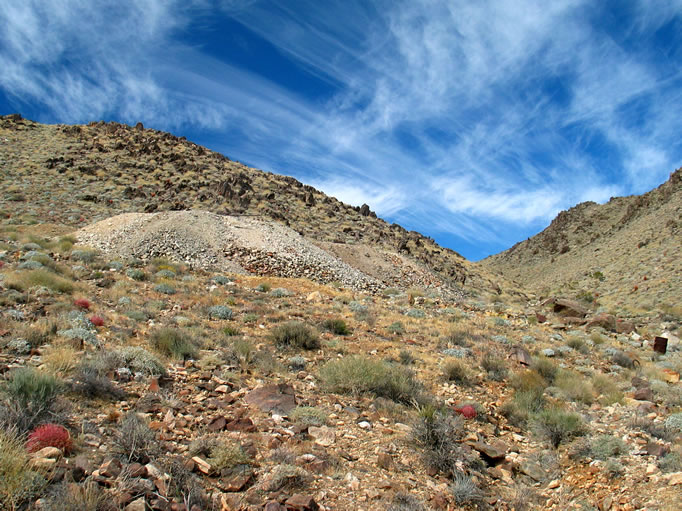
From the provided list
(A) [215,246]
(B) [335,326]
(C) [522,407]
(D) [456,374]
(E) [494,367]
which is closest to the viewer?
(C) [522,407]

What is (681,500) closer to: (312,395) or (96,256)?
(312,395)

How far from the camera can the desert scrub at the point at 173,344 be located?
787cm

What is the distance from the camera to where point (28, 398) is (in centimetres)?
457

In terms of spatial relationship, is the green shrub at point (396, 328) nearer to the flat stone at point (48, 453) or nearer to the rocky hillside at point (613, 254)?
the flat stone at point (48, 453)

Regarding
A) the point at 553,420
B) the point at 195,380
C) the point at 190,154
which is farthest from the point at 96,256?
the point at 190,154

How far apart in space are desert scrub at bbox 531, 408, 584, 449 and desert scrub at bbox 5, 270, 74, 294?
11858 millimetres

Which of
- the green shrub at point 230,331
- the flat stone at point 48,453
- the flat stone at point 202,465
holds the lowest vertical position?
the flat stone at point 202,465

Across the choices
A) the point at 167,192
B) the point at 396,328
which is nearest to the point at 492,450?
the point at 396,328

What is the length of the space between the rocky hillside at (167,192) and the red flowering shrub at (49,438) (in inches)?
883

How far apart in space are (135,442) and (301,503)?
187cm

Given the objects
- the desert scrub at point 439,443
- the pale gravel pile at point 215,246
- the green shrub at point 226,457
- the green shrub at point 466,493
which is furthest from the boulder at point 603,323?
the green shrub at point 226,457

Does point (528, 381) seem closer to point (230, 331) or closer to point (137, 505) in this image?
point (230, 331)

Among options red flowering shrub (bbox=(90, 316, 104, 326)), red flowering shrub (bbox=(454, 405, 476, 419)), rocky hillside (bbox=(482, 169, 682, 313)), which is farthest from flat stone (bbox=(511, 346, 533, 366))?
rocky hillside (bbox=(482, 169, 682, 313))

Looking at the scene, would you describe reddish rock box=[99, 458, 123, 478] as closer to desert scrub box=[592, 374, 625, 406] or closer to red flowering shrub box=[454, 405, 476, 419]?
red flowering shrub box=[454, 405, 476, 419]
